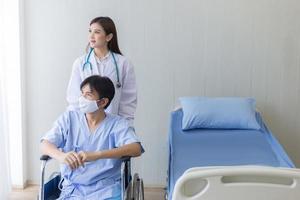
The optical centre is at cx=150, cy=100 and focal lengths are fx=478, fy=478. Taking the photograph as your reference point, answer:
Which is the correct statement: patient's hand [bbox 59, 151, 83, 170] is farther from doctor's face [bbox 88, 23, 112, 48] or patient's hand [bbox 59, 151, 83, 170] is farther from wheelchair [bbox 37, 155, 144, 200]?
doctor's face [bbox 88, 23, 112, 48]

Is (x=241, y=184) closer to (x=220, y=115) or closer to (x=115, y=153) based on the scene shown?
(x=115, y=153)

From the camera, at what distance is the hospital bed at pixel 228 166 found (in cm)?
210

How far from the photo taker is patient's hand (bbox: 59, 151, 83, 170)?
2.26 m

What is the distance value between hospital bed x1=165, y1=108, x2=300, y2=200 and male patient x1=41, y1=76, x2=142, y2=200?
1.04ft

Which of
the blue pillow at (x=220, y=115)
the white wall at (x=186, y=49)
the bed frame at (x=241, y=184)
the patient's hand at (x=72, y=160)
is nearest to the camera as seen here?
the bed frame at (x=241, y=184)

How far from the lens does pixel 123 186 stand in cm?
233

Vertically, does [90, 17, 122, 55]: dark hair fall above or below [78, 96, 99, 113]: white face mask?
above

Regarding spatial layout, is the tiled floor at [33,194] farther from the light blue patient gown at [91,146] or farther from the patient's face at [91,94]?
the patient's face at [91,94]

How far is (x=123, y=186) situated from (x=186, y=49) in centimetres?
162

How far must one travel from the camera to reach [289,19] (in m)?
3.60

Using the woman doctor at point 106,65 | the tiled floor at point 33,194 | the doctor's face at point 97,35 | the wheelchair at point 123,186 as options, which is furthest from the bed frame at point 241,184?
the tiled floor at point 33,194

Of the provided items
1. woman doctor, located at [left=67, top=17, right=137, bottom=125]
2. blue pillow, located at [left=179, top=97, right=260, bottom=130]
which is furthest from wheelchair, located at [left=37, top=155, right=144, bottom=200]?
blue pillow, located at [left=179, top=97, right=260, bottom=130]

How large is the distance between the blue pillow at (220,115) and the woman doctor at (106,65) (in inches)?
24.7

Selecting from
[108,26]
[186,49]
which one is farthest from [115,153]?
[186,49]
